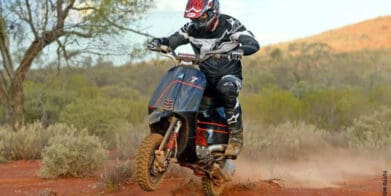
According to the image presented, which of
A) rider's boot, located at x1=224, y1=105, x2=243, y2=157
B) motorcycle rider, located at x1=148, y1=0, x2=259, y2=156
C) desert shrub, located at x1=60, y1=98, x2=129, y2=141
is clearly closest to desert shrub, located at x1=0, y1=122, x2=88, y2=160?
desert shrub, located at x1=60, y1=98, x2=129, y2=141

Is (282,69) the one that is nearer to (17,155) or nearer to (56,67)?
(56,67)

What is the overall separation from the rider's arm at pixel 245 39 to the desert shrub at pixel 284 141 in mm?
6009

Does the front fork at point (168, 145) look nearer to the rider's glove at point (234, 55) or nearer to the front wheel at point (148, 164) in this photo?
the front wheel at point (148, 164)

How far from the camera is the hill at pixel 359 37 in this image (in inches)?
2771

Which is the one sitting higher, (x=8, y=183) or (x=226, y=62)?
(x=226, y=62)

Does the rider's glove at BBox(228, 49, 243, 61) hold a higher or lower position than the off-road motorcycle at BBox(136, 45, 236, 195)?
higher

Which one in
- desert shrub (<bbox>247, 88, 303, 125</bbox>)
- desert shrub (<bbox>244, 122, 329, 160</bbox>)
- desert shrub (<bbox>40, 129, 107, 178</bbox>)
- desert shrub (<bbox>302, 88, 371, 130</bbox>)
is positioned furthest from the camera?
desert shrub (<bbox>302, 88, 371, 130</bbox>)

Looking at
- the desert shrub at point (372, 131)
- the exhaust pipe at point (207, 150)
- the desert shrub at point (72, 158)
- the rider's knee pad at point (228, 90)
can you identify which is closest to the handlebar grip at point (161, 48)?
the rider's knee pad at point (228, 90)

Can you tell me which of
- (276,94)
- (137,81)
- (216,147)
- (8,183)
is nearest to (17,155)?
(8,183)

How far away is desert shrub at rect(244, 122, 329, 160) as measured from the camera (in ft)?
44.8

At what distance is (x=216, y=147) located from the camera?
23.8ft

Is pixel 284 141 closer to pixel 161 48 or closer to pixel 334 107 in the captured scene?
pixel 334 107

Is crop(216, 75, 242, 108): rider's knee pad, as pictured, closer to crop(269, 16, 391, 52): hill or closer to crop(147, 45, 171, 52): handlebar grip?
crop(147, 45, 171, 52): handlebar grip

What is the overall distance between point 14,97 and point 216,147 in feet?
39.7
